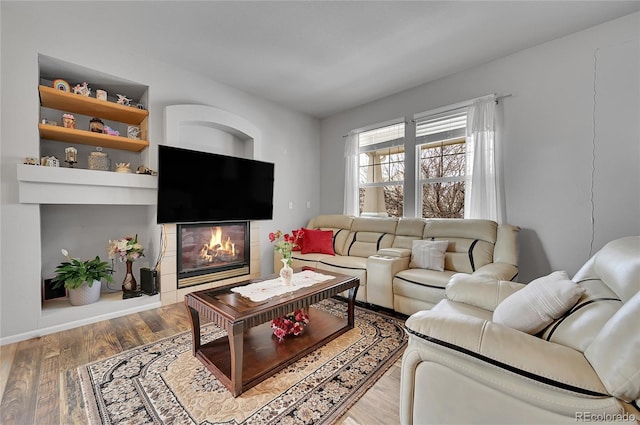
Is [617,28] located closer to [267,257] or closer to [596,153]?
[596,153]

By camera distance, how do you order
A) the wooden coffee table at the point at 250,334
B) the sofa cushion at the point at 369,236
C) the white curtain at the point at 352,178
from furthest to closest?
1. the white curtain at the point at 352,178
2. the sofa cushion at the point at 369,236
3. the wooden coffee table at the point at 250,334

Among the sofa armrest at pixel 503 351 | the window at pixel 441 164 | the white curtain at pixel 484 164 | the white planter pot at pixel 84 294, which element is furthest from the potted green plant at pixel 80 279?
the white curtain at pixel 484 164

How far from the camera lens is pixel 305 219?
15.1ft

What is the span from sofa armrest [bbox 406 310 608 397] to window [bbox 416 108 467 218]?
2.63m

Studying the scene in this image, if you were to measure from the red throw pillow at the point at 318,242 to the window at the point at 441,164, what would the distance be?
1.33 m

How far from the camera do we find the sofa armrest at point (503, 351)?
77 cm

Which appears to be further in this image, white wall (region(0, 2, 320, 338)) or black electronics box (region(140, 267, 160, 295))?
black electronics box (region(140, 267, 160, 295))

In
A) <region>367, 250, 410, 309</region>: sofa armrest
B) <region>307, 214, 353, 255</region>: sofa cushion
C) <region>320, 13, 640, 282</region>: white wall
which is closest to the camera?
<region>320, 13, 640, 282</region>: white wall

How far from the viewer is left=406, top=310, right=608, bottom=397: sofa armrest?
0.77m

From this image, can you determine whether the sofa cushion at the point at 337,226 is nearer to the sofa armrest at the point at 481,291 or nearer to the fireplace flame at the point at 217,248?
the fireplace flame at the point at 217,248

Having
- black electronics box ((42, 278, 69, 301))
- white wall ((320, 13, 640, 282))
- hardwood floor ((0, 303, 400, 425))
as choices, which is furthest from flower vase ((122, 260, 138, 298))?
white wall ((320, 13, 640, 282))

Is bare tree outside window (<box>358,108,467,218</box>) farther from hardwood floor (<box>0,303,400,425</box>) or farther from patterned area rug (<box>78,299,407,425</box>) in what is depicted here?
hardwood floor (<box>0,303,400,425</box>)

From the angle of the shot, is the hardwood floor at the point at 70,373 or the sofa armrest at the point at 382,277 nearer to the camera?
the hardwood floor at the point at 70,373

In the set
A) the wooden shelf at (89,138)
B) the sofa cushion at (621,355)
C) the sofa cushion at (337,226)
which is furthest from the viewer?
the sofa cushion at (337,226)
